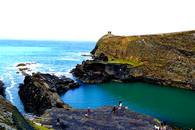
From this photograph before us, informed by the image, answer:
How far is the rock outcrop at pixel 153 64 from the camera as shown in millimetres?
127000

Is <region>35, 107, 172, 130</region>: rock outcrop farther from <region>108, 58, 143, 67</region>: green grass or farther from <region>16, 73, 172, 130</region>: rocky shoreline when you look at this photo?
<region>108, 58, 143, 67</region>: green grass

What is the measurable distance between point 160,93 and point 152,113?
2986 centimetres

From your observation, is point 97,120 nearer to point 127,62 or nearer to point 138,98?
point 138,98

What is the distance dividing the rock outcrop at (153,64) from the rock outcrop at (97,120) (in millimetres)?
58640

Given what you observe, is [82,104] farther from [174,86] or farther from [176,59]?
[176,59]

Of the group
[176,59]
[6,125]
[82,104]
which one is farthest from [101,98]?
[6,125]

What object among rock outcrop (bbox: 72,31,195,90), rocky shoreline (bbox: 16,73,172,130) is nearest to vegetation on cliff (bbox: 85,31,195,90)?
rock outcrop (bbox: 72,31,195,90)

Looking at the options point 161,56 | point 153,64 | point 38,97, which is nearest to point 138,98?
point 38,97

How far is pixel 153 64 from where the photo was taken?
13900 cm

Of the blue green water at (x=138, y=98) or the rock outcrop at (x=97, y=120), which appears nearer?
the rock outcrop at (x=97, y=120)

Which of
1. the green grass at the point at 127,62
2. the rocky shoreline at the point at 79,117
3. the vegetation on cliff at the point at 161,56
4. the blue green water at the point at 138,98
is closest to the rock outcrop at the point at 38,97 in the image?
the rocky shoreline at the point at 79,117

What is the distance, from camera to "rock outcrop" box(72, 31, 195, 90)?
127 meters

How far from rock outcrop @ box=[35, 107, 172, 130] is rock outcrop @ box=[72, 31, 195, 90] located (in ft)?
192

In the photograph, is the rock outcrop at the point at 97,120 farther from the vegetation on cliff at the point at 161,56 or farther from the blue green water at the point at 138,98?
the vegetation on cliff at the point at 161,56
